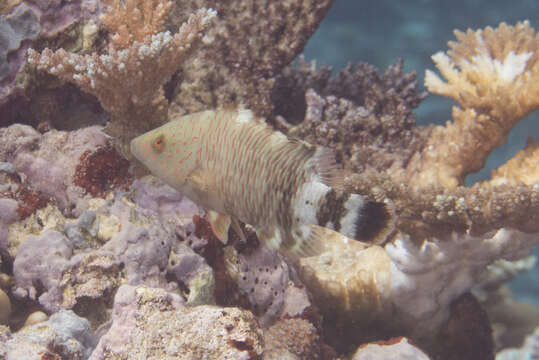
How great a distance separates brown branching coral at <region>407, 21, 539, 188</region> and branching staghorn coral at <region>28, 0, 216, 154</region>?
9.36 ft

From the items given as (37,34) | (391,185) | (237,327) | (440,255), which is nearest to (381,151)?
(391,185)

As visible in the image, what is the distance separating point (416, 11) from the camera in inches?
542

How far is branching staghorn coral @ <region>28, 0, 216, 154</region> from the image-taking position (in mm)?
2943

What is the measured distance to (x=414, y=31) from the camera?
556 inches

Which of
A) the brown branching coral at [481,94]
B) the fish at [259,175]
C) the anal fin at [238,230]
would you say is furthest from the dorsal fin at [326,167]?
the brown branching coral at [481,94]

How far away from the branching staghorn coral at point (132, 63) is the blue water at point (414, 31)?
1055 centimetres

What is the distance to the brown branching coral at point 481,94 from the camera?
13.1 feet

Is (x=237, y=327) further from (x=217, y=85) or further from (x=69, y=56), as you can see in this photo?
(x=217, y=85)

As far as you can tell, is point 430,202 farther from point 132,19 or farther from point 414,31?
point 414,31

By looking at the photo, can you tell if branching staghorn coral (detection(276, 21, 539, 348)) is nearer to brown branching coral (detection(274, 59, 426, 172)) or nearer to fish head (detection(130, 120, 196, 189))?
brown branching coral (detection(274, 59, 426, 172))

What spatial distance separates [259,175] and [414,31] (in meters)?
14.3

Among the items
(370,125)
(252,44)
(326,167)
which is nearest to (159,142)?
(326,167)

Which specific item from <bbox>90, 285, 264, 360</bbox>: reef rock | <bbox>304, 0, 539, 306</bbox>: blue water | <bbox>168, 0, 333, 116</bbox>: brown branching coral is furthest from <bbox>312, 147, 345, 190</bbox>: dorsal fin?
<bbox>304, 0, 539, 306</bbox>: blue water

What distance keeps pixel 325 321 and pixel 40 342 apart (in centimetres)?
250
